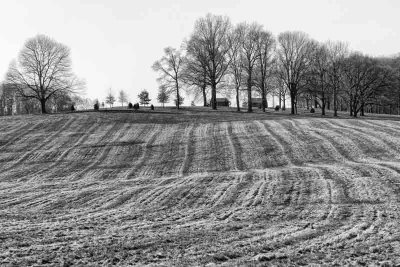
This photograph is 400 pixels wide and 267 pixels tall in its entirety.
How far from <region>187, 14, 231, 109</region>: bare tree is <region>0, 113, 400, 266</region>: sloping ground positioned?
30.4m

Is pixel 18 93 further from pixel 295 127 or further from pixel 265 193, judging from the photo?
pixel 265 193

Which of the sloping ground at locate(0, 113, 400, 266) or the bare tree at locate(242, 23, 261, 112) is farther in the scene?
the bare tree at locate(242, 23, 261, 112)

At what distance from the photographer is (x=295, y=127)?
3912cm

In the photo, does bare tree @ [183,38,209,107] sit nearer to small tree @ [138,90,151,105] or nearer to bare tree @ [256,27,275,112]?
bare tree @ [256,27,275,112]

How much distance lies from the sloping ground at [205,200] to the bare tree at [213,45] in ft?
99.8

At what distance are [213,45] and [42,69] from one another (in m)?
27.5

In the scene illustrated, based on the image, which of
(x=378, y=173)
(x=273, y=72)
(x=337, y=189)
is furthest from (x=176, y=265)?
(x=273, y=72)

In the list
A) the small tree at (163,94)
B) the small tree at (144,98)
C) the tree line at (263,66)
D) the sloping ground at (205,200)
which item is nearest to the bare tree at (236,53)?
the tree line at (263,66)

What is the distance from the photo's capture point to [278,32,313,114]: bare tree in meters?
66.6

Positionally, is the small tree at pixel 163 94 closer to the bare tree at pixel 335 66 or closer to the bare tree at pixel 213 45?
the bare tree at pixel 213 45

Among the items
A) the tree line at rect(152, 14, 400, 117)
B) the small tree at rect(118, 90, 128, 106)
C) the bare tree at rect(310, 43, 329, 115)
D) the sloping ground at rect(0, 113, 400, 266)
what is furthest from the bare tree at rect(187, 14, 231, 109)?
the small tree at rect(118, 90, 128, 106)

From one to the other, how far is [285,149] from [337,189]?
12.6 m

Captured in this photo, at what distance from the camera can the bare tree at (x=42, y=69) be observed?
6412 cm

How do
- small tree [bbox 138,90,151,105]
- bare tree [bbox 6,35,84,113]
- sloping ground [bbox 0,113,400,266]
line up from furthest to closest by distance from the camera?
small tree [bbox 138,90,151,105] → bare tree [bbox 6,35,84,113] → sloping ground [bbox 0,113,400,266]
